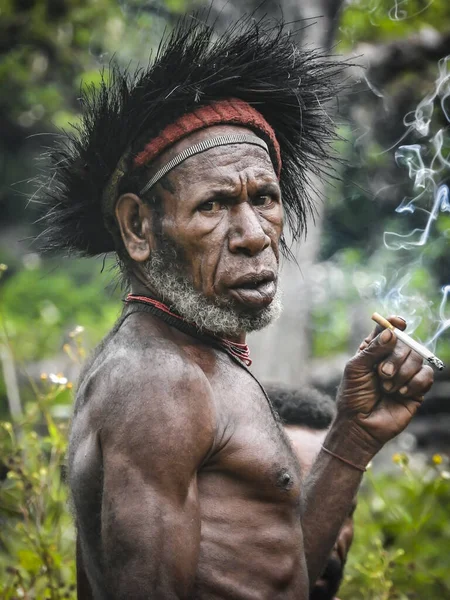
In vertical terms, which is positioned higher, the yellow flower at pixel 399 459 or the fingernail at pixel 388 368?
the fingernail at pixel 388 368

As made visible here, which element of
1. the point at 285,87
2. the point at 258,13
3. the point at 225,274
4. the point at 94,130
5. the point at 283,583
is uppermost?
the point at 258,13

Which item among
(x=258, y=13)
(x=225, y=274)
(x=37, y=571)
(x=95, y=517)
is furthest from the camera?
(x=258, y=13)

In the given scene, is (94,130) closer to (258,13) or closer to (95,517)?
(95,517)

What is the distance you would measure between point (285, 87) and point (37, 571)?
2.43 metres

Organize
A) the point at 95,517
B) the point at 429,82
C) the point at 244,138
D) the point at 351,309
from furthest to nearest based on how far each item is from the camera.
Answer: the point at 351,309 → the point at 429,82 → the point at 244,138 → the point at 95,517

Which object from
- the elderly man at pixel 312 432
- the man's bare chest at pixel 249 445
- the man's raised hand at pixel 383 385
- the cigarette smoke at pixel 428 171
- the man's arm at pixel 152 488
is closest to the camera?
the man's arm at pixel 152 488

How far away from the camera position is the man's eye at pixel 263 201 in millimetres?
2926

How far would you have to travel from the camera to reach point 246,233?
2766 mm

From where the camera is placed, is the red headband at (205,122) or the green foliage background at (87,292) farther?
the green foliage background at (87,292)

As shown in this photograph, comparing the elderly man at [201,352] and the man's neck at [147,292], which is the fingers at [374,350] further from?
the man's neck at [147,292]

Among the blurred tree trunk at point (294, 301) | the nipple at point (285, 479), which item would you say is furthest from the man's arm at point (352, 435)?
the blurred tree trunk at point (294, 301)

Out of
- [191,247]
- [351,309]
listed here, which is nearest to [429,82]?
[351,309]

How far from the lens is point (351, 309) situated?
9.20 meters

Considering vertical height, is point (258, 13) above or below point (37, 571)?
above
